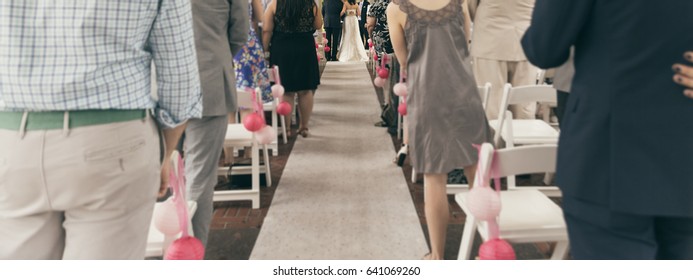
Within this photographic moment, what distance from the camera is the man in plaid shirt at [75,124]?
3.69ft

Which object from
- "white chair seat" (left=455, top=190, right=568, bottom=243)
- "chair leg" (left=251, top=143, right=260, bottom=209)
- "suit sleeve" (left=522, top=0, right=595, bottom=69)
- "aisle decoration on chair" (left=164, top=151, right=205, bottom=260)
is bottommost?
"chair leg" (left=251, top=143, right=260, bottom=209)

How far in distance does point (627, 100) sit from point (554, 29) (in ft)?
0.72

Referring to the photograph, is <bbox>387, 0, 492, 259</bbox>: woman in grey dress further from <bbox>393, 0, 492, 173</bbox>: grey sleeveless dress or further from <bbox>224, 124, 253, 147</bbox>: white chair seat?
<bbox>224, 124, 253, 147</bbox>: white chair seat

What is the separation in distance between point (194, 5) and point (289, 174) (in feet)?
7.41

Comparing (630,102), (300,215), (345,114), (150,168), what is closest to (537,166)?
(630,102)

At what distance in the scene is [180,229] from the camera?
5.69ft

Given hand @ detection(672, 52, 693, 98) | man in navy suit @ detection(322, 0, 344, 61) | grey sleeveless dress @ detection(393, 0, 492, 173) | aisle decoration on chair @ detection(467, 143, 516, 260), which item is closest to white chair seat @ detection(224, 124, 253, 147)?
grey sleeveless dress @ detection(393, 0, 492, 173)

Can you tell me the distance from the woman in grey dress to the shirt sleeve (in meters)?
1.27

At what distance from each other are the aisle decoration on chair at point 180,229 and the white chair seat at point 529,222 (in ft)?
3.31

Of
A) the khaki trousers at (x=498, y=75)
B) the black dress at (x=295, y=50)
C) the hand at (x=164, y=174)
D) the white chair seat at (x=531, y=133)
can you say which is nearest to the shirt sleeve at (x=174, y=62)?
the hand at (x=164, y=174)

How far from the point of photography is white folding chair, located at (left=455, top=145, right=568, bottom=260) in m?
1.83

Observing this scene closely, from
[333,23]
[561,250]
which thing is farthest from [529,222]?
[333,23]

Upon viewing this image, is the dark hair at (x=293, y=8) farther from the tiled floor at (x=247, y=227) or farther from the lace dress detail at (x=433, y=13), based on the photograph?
the lace dress detail at (x=433, y=13)

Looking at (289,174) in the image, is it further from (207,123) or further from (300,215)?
(207,123)
